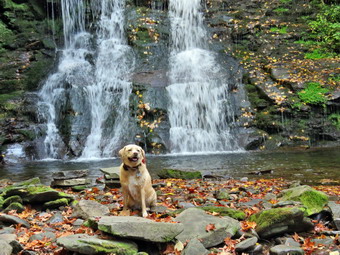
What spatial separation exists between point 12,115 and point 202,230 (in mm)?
13550

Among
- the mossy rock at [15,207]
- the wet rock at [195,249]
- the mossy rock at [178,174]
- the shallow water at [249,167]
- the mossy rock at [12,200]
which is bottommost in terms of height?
the shallow water at [249,167]

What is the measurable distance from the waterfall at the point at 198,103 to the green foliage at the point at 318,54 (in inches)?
207

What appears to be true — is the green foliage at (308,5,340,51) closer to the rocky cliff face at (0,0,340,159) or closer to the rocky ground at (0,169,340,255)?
the rocky cliff face at (0,0,340,159)

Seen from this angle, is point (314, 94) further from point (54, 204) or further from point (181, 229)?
point (181, 229)

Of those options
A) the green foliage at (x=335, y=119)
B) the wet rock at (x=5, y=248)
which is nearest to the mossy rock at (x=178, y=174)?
the wet rock at (x=5, y=248)

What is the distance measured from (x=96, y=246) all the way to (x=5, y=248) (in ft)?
2.59

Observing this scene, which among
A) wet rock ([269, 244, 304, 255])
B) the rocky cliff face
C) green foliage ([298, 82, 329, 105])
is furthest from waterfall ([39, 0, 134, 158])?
wet rock ([269, 244, 304, 255])

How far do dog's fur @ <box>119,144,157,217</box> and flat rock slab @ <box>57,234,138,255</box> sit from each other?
1.08 metres

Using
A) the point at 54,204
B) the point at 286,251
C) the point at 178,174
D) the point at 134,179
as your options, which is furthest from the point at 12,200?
the point at 178,174

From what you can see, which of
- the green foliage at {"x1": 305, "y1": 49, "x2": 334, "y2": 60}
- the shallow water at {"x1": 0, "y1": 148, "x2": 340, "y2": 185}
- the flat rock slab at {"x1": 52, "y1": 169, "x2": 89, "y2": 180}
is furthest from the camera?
the green foliage at {"x1": 305, "y1": 49, "x2": 334, "y2": 60}

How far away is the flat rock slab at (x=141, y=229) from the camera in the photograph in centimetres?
293

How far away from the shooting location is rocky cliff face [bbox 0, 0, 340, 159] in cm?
1473

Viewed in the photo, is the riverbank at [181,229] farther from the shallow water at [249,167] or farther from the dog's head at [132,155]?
the shallow water at [249,167]

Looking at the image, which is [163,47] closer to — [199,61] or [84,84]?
[199,61]
